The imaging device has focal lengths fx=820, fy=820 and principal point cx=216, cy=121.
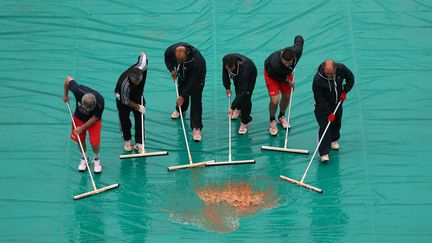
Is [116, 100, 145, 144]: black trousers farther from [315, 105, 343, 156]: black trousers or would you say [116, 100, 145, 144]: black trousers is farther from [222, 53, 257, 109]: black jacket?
[315, 105, 343, 156]: black trousers

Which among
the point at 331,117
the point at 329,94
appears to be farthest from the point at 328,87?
the point at 331,117

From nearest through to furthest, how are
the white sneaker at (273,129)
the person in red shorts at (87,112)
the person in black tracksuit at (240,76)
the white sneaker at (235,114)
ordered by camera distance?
the person in red shorts at (87,112)
the person in black tracksuit at (240,76)
the white sneaker at (273,129)
the white sneaker at (235,114)

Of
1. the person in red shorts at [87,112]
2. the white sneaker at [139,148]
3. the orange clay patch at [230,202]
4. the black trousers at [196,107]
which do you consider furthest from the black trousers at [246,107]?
the person in red shorts at [87,112]

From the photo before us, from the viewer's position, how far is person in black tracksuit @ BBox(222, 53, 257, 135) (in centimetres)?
794

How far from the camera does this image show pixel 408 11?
1001 cm

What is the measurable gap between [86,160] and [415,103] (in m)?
3.55

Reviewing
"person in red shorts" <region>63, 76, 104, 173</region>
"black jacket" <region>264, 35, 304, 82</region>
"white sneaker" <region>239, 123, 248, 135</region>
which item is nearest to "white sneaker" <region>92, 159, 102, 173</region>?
"person in red shorts" <region>63, 76, 104, 173</region>

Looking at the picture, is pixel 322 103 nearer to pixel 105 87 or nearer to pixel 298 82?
pixel 298 82

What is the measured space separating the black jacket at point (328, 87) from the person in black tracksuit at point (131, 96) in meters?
1.68

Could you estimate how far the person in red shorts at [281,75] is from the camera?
8.02m

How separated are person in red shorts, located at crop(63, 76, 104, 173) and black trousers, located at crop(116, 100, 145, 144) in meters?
0.34

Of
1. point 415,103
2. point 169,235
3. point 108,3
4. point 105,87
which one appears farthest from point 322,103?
point 108,3

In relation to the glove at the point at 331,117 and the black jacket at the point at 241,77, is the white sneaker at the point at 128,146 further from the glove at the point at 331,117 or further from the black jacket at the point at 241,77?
the glove at the point at 331,117

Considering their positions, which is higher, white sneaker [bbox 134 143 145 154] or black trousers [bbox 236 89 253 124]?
black trousers [bbox 236 89 253 124]
